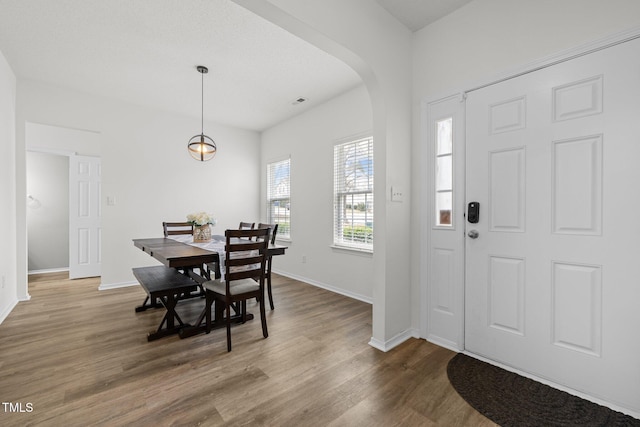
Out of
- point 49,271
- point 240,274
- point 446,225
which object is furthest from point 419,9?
point 49,271

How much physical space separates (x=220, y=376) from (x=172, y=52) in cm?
313

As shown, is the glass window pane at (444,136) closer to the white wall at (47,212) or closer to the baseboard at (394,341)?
the baseboard at (394,341)

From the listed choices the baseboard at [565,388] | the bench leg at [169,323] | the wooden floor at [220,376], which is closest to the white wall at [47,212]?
the wooden floor at [220,376]

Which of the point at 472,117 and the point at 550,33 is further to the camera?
the point at 472,117

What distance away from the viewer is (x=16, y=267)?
3.52 m

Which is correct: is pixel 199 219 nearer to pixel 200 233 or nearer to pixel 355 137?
pixel 200 233

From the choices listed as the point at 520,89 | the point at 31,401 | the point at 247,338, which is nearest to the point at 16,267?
the point at 31,401

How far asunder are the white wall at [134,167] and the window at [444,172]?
163 inches

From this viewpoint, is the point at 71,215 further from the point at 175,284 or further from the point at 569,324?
the point at 569,324

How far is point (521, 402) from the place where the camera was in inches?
65.4

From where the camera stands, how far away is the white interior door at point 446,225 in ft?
7.43

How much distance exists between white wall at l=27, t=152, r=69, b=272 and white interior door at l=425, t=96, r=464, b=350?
6728 millimetres

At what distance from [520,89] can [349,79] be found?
2.10 meters

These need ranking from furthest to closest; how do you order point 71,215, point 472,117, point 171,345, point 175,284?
point 71,215, point 175,284, point 171,345, point 472,117
